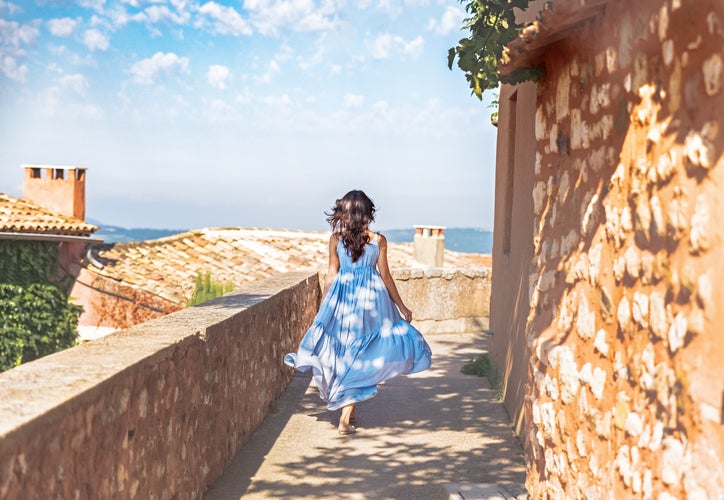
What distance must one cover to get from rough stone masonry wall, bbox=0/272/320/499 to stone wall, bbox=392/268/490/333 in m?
6.57

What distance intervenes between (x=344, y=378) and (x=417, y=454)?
→ 0.97m

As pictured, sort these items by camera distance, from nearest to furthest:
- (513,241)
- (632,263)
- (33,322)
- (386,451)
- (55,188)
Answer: (632,263) < (386,451) < (513,241) < (33,322) < (55,188)

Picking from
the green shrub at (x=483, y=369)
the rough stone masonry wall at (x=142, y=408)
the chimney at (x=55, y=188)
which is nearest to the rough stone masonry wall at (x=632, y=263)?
the rough stone masonry wall at (x=142, y=408)

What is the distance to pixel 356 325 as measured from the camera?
6812 millimetres

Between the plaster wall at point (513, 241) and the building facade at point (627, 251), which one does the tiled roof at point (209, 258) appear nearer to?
the plaster wall at point (513, 241)

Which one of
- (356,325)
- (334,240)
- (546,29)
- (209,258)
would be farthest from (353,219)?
(209,258)

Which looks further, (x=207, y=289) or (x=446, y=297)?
(x=207, y=289)

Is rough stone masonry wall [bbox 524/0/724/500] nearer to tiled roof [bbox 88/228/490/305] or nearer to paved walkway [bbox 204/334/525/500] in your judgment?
paved walkway [bbox 204/334/525/500]

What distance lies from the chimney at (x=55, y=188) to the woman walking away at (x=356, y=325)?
15.9 m

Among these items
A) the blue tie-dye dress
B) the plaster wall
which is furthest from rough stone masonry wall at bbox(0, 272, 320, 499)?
the plaster wall

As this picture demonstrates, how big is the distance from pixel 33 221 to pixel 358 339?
1283 cm

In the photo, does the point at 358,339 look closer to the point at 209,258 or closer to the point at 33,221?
the point at 33,221

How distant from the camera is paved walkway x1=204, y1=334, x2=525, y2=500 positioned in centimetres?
514

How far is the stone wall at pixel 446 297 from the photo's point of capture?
1325 cm
